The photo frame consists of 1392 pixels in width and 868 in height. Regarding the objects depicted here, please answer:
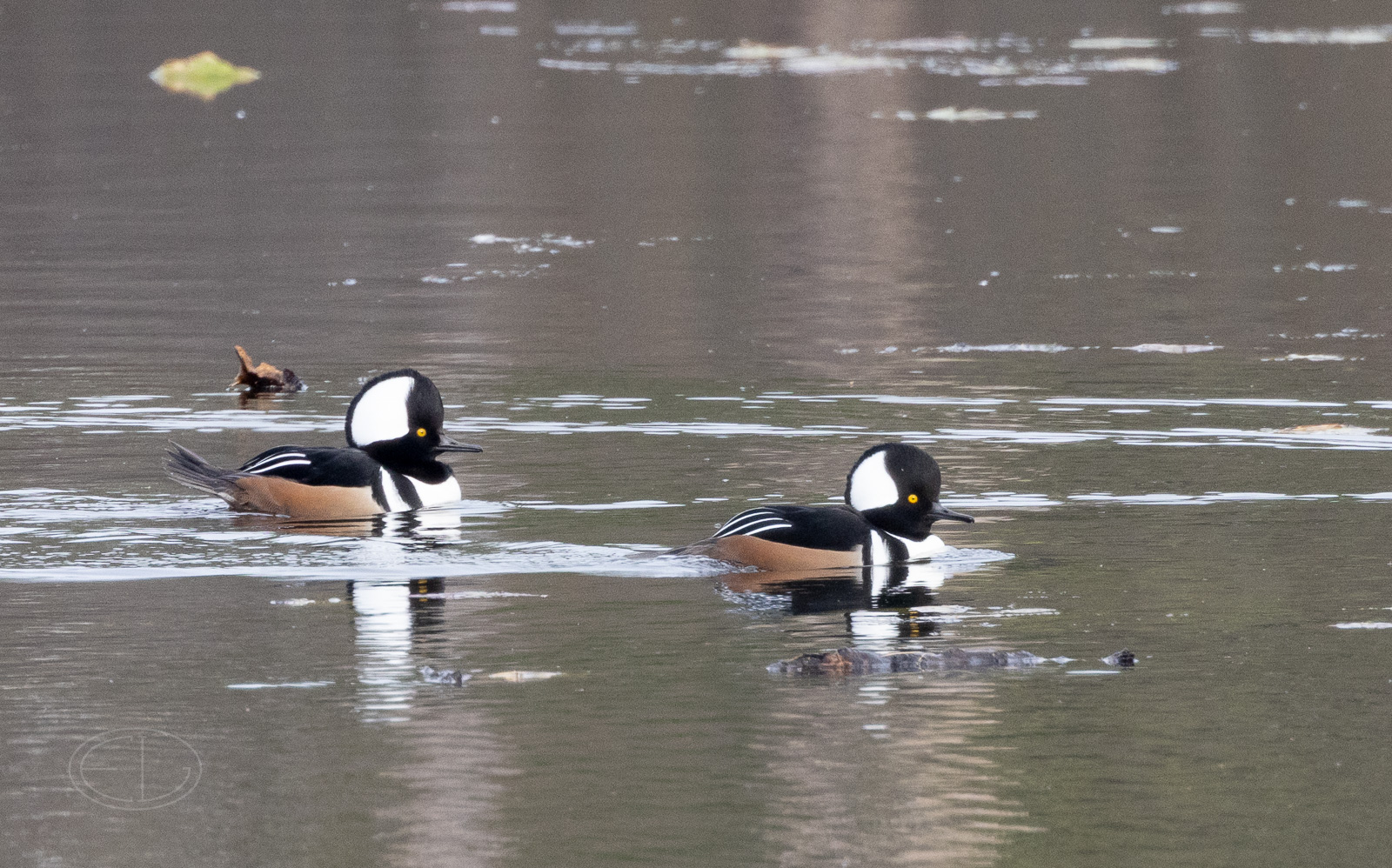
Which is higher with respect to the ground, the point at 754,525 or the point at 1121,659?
the point at 754,525

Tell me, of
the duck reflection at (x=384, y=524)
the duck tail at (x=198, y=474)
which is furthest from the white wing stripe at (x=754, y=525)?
the duck tail at (x=198, y=474)

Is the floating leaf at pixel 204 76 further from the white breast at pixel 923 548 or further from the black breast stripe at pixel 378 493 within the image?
the white breast at pixel 923 548

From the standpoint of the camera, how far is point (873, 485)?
36.1 ft

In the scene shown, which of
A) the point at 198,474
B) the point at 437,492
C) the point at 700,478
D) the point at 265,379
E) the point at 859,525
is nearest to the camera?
the point at 859,525

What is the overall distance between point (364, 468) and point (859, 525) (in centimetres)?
295

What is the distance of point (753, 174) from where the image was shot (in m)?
27.5

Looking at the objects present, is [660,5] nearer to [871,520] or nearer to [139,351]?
[139,351]

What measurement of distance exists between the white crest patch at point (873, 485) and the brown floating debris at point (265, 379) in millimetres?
5502

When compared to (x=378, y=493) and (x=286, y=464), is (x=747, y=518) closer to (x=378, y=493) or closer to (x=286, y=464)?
(x=378, y=493)

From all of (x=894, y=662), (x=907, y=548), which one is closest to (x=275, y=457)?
(x=907, y=548)

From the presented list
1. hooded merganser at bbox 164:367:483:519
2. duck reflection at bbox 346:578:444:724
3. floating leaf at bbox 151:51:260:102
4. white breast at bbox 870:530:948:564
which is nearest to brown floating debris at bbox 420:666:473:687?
duck reflection at bbox 346:578:444:724

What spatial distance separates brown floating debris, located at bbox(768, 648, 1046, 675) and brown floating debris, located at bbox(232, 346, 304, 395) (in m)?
7.42

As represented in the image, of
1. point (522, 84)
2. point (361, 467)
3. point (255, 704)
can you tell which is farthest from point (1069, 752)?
point (522, 84)

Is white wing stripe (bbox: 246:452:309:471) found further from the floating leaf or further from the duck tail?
the floating leaf
